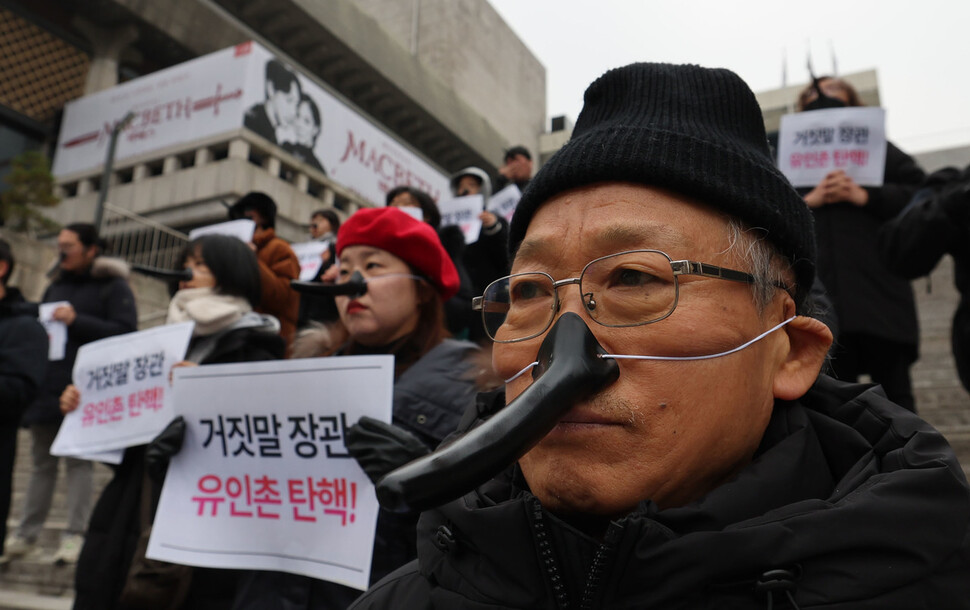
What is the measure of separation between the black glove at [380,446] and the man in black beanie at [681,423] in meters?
0.62

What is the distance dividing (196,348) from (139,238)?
15924 millimetres

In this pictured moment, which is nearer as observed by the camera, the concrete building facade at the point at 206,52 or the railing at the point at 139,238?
the railing at the point at 139,238

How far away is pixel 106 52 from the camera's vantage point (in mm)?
21125

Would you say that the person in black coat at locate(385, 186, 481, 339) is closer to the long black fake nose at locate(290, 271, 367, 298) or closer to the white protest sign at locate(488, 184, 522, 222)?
the white protest sign at locate(488, 184, 522, 222)

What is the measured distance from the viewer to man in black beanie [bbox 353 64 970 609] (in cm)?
103

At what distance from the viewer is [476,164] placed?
31.9m

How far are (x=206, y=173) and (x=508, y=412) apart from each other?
1833cm

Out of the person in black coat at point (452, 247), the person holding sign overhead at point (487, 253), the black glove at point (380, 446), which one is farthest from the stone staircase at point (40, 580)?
the black glove at point (380, 446)

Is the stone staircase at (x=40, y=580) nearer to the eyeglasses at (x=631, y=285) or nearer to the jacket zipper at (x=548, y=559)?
the jacket zipper at (x=548, y=559)

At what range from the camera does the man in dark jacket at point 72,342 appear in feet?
17.3

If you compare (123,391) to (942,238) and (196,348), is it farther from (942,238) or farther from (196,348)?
(942,238)

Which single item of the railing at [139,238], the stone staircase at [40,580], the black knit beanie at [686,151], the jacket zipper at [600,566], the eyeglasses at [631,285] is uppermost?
the railing at [139,238]

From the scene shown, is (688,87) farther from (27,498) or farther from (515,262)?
(27,498)

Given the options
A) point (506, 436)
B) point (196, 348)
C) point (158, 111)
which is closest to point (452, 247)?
point (196, 348)
